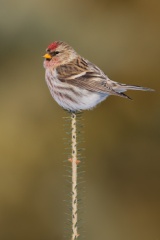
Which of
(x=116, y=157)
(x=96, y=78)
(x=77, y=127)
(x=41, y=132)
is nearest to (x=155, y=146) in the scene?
(x=116, y=157)

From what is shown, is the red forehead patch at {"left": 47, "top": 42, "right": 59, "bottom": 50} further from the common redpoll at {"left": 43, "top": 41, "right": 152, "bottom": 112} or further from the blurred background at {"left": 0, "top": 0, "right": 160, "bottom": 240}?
the blurred background at {"left": 0, "top": 0, "right": 160, "bottom": 240}

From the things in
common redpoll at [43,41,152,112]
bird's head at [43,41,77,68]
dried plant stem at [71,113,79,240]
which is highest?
bird's head at [43,41,77,68]

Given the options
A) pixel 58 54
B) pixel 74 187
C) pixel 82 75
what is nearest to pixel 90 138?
pixel 82 75

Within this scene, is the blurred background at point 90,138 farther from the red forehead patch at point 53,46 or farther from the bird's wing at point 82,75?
the red forehead patch at point 53,46

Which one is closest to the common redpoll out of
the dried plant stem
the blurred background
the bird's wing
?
the bird's wing

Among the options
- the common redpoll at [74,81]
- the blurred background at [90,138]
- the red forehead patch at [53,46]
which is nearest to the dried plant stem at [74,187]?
the common redpoll at [74,81]

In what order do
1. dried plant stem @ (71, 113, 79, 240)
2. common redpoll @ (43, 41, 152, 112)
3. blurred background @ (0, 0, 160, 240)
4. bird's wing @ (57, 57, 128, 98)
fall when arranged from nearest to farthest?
dried plant stem @ (71, 113, 79, 240) → common redpoll @ (43, 41, 152, 112) → bird's wing @ (57, 57, 128, 98) → blurred background @ (0, 0, 160, 240)

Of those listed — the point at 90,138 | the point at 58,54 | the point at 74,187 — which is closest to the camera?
the point at 74,187

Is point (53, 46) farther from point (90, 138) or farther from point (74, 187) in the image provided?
point (90, 138)
